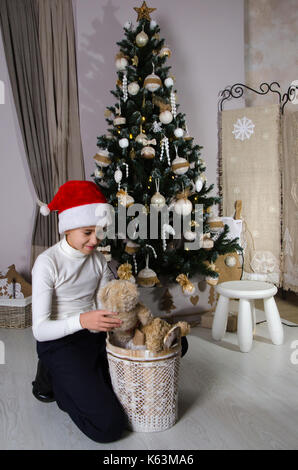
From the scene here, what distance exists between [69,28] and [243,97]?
1572mm

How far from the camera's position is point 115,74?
9.96 ft

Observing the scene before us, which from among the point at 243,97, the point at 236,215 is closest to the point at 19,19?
the point at 243,97

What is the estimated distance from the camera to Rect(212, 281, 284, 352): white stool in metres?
2.11

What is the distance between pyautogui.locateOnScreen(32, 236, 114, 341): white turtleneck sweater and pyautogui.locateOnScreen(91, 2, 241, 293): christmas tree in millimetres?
703

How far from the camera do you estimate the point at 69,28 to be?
9.48ft

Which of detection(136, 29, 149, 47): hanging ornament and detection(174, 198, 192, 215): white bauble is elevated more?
detection(136, 29, 149, 47): hanging ornament

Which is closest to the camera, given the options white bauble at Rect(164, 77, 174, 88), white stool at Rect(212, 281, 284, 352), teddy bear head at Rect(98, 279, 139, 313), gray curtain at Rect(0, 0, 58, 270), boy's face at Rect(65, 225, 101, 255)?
teddy bear head at Rect(98, 279, 139, 313)

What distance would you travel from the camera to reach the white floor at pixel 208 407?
133cm

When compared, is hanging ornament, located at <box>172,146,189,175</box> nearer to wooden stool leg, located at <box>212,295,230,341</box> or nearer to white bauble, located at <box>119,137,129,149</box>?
white bauble, located at <box>119,137,129,149</box>

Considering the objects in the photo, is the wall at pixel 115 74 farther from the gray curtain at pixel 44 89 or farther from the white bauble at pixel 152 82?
the white bauble at pixel 152 82

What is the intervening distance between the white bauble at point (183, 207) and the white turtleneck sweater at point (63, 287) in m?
0.77

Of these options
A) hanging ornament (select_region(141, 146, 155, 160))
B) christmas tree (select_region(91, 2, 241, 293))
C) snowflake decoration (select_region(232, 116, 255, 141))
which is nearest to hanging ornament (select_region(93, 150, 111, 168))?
christmas tree (select_region(91, 2, 241, 293))

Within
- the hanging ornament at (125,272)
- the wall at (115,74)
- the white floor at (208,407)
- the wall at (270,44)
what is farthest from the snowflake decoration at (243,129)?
the white floor at (208,407)
